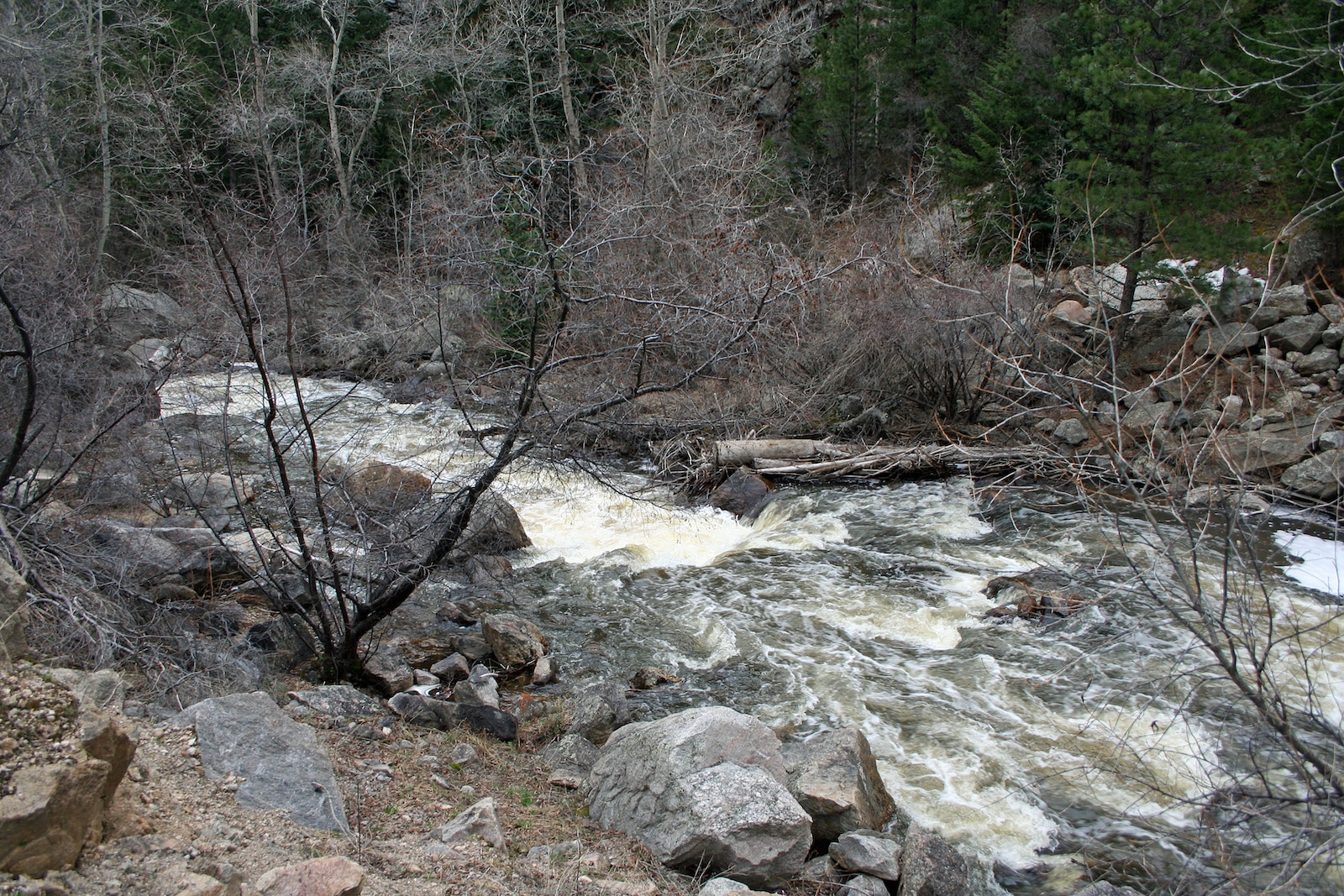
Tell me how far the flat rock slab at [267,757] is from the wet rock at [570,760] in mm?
1357

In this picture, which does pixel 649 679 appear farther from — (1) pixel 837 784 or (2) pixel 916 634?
(2) pixel 916 634

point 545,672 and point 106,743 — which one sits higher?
point 106,743

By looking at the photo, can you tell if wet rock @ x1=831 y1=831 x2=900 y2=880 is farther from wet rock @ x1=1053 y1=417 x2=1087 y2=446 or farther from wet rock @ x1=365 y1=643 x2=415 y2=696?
wet rock @ x1=1053 y1=417 x2=1087 y2=446

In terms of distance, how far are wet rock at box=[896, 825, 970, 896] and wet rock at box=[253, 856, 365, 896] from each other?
101 inches

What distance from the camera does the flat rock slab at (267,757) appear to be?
11.3 feet

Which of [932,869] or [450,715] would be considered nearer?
[932,869]

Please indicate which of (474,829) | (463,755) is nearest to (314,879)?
(474,829)

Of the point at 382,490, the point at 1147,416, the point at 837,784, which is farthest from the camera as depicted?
the point at 1147,416

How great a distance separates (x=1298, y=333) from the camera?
11.9 meters

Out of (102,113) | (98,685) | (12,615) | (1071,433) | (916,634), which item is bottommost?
(1071,433)

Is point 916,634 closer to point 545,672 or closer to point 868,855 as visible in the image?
point 545,672

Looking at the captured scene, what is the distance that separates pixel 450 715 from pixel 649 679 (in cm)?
163

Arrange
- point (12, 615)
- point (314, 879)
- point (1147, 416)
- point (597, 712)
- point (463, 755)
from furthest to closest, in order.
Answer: point (1147, 416) < point (597, 712) < point (463, 755) < point (12, 615) < point (314, 879)

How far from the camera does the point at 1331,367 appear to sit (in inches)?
448
